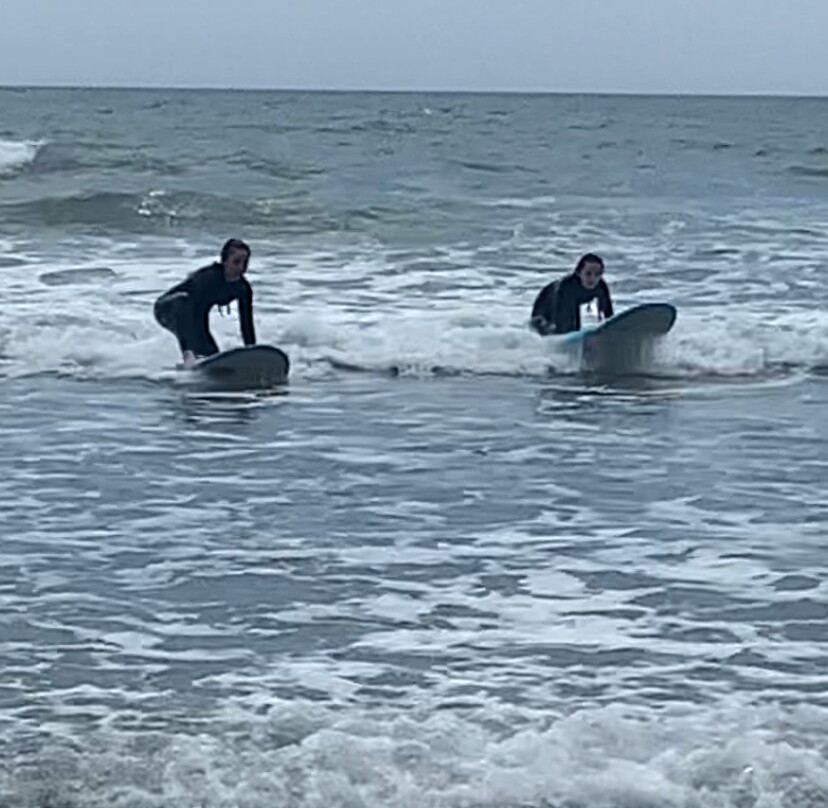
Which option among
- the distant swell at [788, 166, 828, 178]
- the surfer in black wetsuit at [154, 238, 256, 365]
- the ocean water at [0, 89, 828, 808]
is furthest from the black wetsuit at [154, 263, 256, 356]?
the distant swell at [788, 166, 828, 178]

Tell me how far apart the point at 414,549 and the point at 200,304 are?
6179mm

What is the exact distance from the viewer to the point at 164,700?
6449 mm

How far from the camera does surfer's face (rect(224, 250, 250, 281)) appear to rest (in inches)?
555

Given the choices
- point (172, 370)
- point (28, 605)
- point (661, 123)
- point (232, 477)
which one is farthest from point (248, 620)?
point (661, 123)

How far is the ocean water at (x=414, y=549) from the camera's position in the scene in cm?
592

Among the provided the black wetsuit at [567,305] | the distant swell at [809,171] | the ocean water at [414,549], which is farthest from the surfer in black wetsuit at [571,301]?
the distant swell at [809,171]

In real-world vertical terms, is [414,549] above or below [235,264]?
below

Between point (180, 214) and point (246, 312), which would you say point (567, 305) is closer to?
point (246, 312)

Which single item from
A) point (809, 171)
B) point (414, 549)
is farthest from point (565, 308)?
point (809, 171)

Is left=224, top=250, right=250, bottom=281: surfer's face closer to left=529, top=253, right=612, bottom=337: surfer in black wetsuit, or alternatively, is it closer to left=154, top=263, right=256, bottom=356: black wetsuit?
left=154, top=263, right=256, bottom=356: black wetsuit

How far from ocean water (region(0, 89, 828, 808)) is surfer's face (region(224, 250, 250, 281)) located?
76 cm

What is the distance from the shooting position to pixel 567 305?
15445mm

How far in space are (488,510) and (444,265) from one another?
41.1 feet

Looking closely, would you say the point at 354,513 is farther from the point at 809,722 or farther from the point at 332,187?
the point at 332,187
